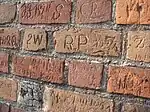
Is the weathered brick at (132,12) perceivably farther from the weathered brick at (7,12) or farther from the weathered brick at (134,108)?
the weathered brick at (7,12)

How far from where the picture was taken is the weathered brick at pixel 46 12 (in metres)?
0.84

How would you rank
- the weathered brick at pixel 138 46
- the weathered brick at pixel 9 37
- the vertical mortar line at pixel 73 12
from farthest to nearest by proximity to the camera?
the weathered brick at pixel 9 37
the vertical mortar line at pixel 73 12
the weathered brick at pixel 138 46

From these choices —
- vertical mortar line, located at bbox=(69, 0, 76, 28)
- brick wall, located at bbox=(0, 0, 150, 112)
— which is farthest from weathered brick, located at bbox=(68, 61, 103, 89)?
vertical mortar line, located at bbox=(69, 0, 76, 28)

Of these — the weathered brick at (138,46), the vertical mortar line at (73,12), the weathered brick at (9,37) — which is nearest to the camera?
the weathered brick at (138,46)

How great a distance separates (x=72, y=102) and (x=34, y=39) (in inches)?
8.2

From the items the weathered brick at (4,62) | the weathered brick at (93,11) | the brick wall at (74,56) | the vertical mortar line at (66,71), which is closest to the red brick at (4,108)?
the brick wall at (74,56)

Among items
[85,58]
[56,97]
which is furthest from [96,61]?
[56,97]

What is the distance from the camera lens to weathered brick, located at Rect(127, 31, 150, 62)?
2.33 ft

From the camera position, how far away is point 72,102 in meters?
0.83

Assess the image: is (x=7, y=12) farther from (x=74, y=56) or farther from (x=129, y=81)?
(x=129, y=81)

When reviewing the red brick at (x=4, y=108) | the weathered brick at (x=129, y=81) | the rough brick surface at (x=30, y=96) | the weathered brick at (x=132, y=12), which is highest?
the weathered brick at (x=132, y=12)

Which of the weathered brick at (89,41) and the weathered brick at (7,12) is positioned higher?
the weathered brick at (7,12)

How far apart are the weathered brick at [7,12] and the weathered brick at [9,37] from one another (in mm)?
A: 30

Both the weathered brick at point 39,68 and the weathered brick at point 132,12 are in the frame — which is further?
the weathered brick at point 39,68
